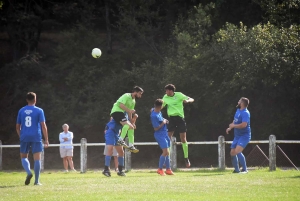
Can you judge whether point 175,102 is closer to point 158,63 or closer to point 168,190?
point 168,190

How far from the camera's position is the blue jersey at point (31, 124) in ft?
48.8

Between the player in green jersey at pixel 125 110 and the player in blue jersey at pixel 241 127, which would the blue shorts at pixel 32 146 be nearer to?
the player in green jersey at pixel 125 110

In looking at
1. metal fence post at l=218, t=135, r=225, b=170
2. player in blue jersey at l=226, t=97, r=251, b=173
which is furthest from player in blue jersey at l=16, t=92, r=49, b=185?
metal fence post at l=218, t=135, r=225, b=170

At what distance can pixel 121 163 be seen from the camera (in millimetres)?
18594

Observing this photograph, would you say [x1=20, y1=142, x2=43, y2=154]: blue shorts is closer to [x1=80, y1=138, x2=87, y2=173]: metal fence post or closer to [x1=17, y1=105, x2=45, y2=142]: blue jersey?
[x1=17, y1=105, x2=45, y2=142]: blue jersey

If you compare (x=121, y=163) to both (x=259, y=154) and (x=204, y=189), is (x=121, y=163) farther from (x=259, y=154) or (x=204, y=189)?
(x=259, y=154)

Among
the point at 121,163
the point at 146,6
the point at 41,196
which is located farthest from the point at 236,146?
the point at 146,6

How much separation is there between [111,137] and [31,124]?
3.55 meters

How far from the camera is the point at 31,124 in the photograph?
49.0ft

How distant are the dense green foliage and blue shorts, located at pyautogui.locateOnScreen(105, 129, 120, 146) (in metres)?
15.7

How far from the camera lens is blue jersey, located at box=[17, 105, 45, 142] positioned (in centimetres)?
1488

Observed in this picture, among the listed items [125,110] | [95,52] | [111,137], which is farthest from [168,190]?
[95,52]

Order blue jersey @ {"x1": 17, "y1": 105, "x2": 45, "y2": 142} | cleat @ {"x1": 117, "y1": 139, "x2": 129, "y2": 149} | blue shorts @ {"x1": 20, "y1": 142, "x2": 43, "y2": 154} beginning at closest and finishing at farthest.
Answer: blue jersey @ {"x1": 17, "y1": 105, "x2": 45, "y2": 142}, blue shorts @ {"x1": 20, "y1": 142, "x2": 43, "y2": 154}, cleat @ {"x1": 117, "y1": 139, "x2": 129, "y2": 149}

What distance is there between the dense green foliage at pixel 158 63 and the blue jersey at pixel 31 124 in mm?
19159
